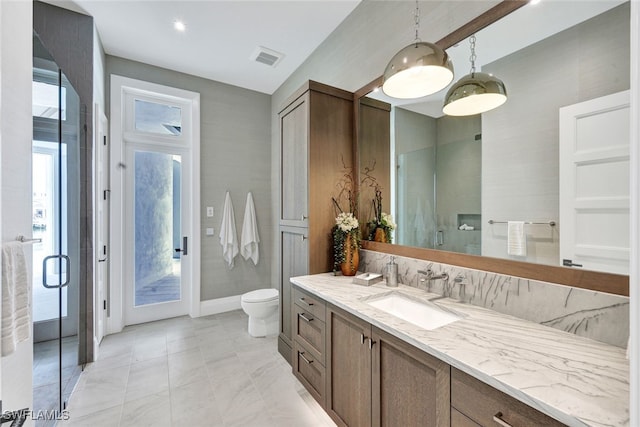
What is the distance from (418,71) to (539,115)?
0.64m

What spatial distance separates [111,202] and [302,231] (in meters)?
2.33

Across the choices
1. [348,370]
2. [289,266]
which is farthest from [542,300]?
[289,266]

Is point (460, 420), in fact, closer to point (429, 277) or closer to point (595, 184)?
point (429, 277)

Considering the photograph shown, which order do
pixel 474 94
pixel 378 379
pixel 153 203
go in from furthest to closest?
pixel 153 203
pixel 474 94
pixel 378 379

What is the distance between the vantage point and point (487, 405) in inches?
32.4

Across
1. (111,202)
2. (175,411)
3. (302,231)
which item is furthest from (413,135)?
(111,202)

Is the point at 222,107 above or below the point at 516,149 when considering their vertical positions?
above

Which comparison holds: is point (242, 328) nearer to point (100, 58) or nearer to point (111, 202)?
point (111, 202)

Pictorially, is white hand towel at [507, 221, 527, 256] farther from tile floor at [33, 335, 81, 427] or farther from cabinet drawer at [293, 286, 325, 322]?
tile floor at [33, 335, 81, 427]

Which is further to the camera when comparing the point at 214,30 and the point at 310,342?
the point at 214,30

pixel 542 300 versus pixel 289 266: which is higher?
pixel 542 300

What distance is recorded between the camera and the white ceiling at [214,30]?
7.60 feet

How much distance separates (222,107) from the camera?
11.8ft

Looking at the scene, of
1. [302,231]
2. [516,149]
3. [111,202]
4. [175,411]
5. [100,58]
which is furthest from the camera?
[111,202]
